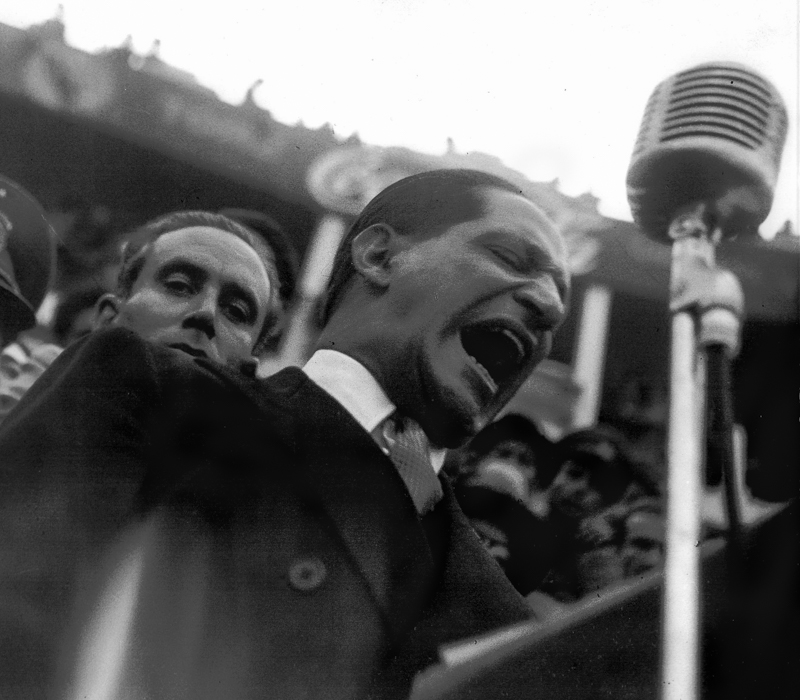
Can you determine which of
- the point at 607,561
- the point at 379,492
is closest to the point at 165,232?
the point at 379,492

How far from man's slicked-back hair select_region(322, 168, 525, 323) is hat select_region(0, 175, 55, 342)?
69 cm

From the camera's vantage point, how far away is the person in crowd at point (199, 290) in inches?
95.0

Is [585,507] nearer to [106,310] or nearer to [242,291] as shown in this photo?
[242,291]

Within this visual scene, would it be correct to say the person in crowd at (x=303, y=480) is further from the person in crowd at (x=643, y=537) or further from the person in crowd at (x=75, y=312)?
the person in crowd at (x=643, y=537)

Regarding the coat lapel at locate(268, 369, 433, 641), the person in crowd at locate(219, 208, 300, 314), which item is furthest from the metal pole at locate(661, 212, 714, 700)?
the person in crowd at locate(219, 208, 300, 314)

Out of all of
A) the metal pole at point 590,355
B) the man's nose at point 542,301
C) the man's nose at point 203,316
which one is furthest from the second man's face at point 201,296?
the metal pole at point 590,355

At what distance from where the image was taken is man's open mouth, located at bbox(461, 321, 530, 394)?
96.7 inches

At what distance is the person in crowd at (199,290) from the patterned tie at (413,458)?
1.15 feet

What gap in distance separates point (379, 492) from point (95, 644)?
25.0 inches

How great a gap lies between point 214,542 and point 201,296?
59 cm

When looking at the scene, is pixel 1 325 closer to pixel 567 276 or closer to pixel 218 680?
pixel 218 680

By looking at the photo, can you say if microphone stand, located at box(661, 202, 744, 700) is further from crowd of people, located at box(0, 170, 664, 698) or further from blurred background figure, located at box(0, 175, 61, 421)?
blurred background figure, located at box(0, 175, 61, 421)

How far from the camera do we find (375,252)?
101 inches

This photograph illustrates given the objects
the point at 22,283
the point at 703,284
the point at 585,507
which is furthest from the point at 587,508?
the point at 22,283
